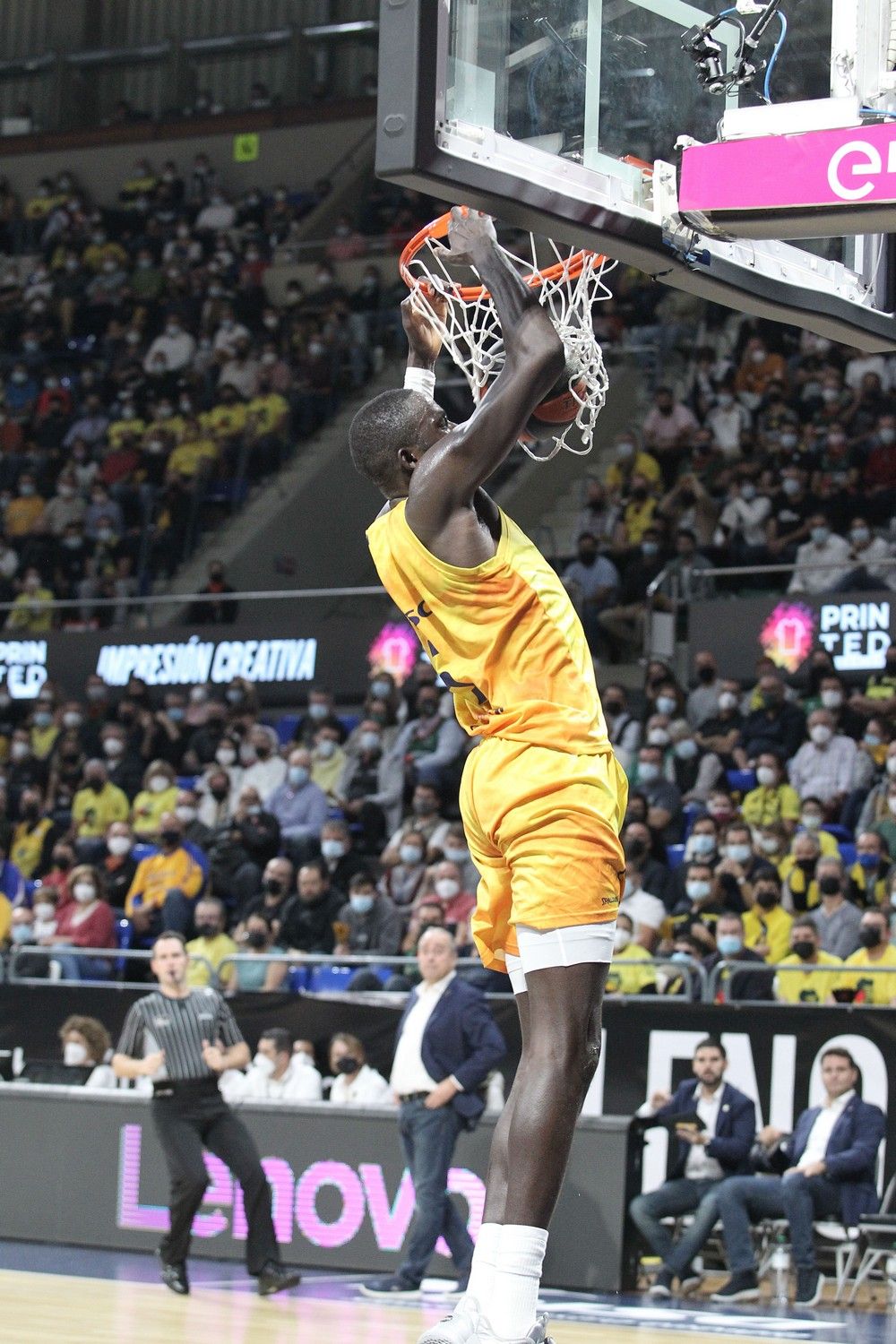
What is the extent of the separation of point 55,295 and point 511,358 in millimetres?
23301

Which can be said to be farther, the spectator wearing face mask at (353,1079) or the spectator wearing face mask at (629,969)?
the spectator wearing face mask at (629,969)

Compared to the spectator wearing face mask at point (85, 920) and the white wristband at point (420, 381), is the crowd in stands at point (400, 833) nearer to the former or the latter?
the spectator wearing face mask at point (85, 920)

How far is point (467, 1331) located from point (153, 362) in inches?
846

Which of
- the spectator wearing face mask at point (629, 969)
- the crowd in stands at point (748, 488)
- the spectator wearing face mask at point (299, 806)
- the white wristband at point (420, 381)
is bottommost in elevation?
the spectator wearing face mask at point (629, 969)

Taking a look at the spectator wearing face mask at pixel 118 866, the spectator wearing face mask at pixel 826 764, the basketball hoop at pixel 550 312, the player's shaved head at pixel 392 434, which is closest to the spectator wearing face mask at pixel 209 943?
the spectator wearing face mask at pixel 118 866

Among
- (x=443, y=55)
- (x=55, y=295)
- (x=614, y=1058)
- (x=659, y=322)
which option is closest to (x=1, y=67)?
(x=55, y=295)

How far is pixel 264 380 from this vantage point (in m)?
24.1

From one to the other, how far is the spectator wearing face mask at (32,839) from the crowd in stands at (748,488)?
5333mm

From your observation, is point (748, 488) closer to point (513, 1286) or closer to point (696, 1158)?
point (696, 1158)

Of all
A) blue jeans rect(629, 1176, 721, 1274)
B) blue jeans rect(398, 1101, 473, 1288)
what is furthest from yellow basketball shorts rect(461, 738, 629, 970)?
blue jeans rect(629, 1176, 721, 1274)

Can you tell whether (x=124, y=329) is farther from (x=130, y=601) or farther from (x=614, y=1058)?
(x=614, y=1058)

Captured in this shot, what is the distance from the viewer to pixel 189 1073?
11266mm

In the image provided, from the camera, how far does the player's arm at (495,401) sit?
484 centimetres

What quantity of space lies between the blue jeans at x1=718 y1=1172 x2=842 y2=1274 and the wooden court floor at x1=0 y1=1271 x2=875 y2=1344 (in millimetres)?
732
